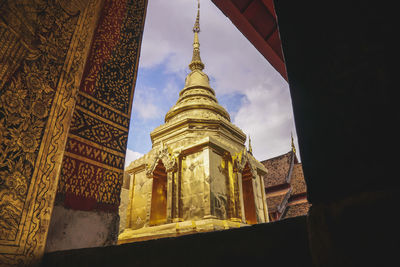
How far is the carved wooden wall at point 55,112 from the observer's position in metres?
1.49

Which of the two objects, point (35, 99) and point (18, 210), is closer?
point (18, 210)

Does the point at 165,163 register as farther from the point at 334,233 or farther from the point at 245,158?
the point at 334,233

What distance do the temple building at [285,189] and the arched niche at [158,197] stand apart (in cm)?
401

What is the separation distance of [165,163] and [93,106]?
12.1ft

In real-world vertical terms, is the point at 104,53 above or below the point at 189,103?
below

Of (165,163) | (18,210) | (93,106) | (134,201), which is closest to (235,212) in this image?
(165,163)

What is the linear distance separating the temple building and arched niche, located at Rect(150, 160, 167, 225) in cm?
401

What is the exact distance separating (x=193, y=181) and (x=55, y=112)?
3.76 m

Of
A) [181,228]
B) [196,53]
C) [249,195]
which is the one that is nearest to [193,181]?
[181,228]

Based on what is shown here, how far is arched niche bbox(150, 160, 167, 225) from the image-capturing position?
5.64m

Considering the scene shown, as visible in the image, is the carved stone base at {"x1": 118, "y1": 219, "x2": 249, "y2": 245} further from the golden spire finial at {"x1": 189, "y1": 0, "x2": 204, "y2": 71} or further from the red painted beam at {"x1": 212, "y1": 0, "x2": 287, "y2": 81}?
the golden spire finial at {"x1": 189, "y1": 0, "x2": 204, "y2": 71}

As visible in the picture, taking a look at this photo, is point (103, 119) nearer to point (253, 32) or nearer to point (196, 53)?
point (253, 32)

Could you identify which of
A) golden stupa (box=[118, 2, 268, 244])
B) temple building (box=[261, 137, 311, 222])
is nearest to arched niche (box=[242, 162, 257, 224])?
golden stupa (box=[118, 2, 268, 244])

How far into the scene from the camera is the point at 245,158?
6.03 m
